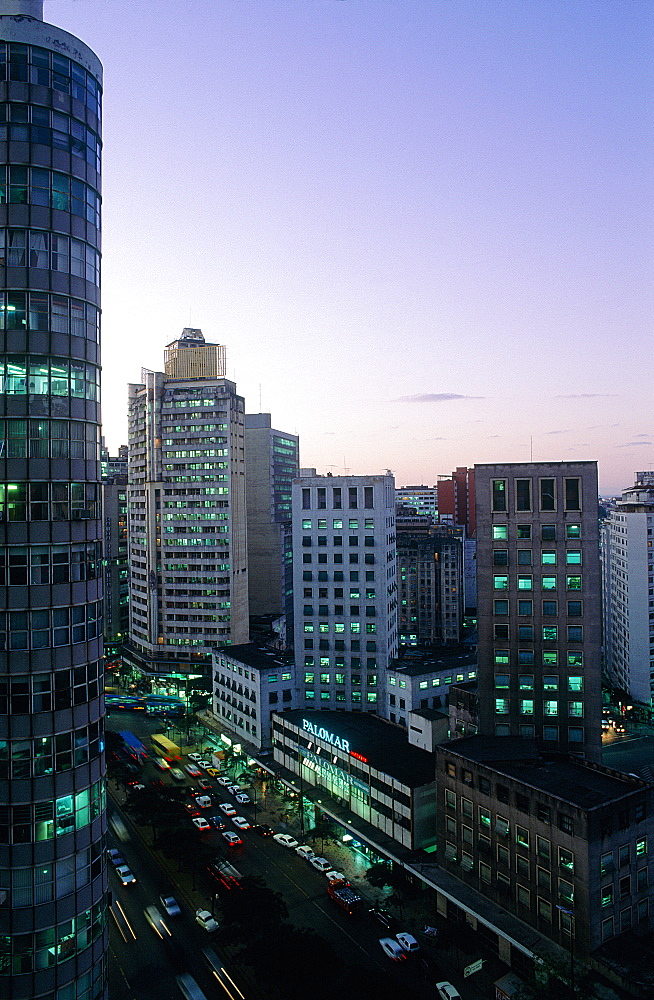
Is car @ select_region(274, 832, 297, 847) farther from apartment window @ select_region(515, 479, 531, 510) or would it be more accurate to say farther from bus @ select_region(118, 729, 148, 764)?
apartment window @ select_region(515, 479, 531, 510)

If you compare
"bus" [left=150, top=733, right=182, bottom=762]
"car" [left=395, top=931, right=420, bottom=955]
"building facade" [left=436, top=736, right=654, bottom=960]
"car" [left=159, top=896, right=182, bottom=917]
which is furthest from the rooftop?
"bus" [left=150, top=733, right=182, bottom=762]

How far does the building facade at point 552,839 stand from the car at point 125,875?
111ft

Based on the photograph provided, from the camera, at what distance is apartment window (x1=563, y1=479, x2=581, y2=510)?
76.3 meters

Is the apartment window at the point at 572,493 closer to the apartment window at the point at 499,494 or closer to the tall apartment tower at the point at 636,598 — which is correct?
the apartment window at the point at 499,494

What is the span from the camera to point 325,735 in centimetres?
9150

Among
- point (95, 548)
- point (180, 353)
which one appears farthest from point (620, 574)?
point (95, 548)

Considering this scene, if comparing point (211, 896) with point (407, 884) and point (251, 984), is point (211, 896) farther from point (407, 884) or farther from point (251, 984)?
point (407, 884)

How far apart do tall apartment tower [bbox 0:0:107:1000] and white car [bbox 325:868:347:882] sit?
41.0 m

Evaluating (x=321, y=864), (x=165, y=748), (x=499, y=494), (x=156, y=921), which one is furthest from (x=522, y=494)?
(x=165, y=748)

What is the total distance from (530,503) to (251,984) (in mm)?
55156

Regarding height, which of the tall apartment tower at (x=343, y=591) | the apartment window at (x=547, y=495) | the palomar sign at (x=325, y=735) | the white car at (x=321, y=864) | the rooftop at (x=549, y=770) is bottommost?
the white car at (x=321, y=864)

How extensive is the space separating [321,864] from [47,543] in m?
59.7

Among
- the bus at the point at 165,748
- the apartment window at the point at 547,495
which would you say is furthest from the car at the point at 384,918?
the bus at the point at 165,748

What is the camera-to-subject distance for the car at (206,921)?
6378 cm
